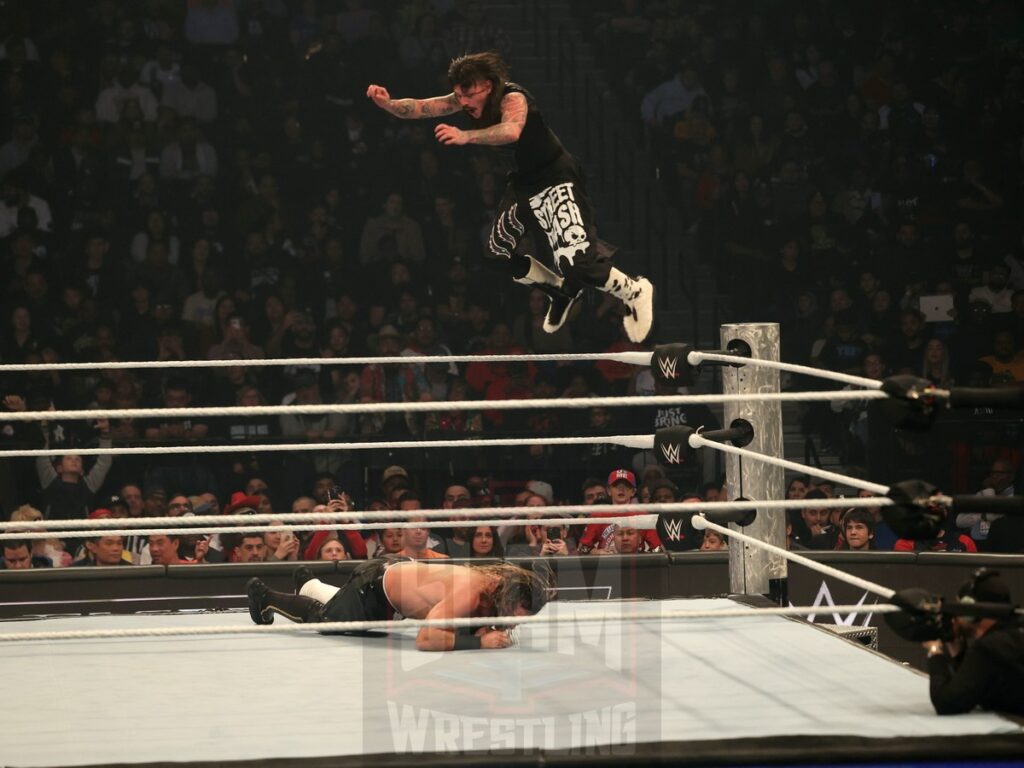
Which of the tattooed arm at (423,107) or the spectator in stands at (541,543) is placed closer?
the tattooed arm at (423,107)

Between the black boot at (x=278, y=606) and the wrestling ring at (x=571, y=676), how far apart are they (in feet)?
0.41

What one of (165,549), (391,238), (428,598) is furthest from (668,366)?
(391,238)

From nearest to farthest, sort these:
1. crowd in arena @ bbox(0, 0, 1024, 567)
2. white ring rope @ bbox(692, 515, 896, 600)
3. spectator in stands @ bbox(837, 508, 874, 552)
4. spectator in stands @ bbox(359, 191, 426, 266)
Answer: white ring rope @ bbox(692, 515, 896, 600) → spectator in stands @ bbox(837, 508, 874, 552) → crowd in arena @ bbox(0, 0, 1024, 567) → spectator in stands @ bbox(359, 191, 426, 266)

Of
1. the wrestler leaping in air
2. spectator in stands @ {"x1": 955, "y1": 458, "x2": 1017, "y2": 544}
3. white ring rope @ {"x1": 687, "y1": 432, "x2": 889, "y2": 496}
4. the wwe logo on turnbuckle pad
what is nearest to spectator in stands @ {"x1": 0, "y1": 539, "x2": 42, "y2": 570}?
the wrestler leaping in air

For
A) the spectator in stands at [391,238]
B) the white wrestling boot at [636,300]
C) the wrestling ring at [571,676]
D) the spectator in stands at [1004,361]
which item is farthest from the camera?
the spectator in stands at [391,238]

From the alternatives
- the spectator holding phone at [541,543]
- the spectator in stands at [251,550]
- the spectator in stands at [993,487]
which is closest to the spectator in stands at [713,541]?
the spectator holding phone at [541,543]

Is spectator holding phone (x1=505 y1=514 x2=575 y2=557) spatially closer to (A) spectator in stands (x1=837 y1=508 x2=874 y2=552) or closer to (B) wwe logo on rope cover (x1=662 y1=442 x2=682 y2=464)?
(A) spectator in stands (x1=837 y1=508 x2=874 y2=552)

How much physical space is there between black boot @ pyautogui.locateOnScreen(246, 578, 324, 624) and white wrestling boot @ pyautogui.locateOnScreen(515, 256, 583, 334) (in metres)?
1.05

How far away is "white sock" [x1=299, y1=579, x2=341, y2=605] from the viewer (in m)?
3.67

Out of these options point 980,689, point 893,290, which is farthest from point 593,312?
point 980,689

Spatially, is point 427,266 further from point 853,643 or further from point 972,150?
point 853,643

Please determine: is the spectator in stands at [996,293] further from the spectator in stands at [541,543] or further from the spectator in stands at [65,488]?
the spectator in stands at [65,488]

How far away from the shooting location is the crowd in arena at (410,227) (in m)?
6.40

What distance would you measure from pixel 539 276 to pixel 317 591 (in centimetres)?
114
